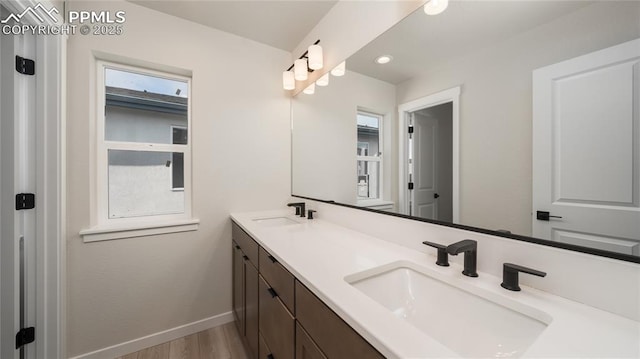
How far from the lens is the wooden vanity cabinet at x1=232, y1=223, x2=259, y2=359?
4.64ft

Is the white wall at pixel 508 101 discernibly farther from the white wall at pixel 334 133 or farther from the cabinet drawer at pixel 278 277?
the cabinet drawer at pixel 278 277

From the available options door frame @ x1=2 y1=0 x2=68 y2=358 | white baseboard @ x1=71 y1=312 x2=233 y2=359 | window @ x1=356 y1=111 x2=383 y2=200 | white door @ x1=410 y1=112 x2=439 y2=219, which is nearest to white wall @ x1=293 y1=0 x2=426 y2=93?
window @ x1=356 y1=111 x2=383 y2=200

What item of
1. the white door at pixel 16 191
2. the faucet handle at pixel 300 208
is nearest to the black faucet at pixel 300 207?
the faucet handle at pixel 300 208

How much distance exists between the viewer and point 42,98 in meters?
1.30

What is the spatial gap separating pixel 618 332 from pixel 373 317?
0.58 meters

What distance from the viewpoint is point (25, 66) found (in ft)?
4.15

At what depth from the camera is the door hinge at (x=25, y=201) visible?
1.21 meters

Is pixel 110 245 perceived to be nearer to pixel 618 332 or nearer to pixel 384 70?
pixel 384 70

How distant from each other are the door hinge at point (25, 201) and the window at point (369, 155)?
190 centimetres

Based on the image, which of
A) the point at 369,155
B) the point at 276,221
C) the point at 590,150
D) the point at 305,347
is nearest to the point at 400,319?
the point at 305,347

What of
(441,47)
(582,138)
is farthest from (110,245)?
(582,138)

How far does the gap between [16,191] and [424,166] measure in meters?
2.15

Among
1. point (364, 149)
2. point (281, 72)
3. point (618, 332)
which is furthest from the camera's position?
point (281, 72)

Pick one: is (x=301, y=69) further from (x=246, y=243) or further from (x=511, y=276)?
(x=511, y=276)
